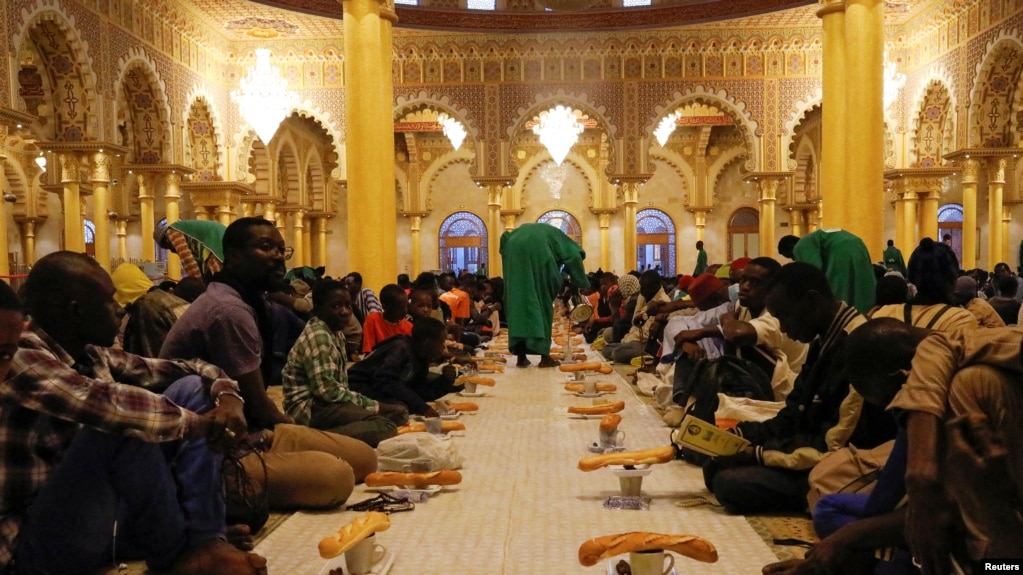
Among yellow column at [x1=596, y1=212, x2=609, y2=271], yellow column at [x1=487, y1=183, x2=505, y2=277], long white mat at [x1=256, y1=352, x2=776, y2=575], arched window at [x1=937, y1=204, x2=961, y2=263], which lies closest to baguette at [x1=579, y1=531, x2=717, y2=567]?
long white mat at [x1=256, y1=352, x2=776, y2=575]

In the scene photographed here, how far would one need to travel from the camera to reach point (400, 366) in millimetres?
5465

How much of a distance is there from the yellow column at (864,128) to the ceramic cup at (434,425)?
18.4ft

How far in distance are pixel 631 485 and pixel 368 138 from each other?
252 inches

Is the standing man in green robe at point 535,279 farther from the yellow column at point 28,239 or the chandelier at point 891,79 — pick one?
the yellow column at point 28,239

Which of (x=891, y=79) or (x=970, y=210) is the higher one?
(x=891, y=79)

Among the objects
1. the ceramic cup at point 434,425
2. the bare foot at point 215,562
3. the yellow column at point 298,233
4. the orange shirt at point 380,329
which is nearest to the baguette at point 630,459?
the ceramic cup at point 434,425

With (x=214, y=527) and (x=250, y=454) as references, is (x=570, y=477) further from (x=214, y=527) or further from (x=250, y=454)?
(x=214, y=527)

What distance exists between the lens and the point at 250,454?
132 inches

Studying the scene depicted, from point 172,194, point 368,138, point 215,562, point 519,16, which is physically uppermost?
point 519,16

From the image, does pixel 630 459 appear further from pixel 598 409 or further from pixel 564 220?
pixel 564 220

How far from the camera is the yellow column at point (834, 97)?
30.3 ft

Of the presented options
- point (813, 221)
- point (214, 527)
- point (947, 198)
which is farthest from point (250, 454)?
point (947, 198)

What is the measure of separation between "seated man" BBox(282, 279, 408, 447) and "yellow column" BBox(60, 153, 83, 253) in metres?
8.86

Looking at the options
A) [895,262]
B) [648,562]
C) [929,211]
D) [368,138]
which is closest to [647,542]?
[648,562]
